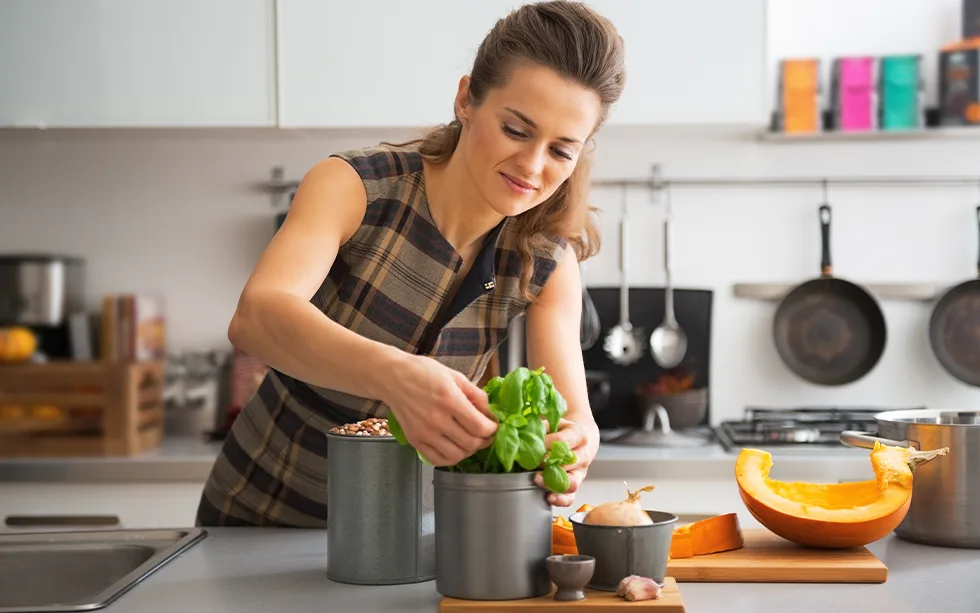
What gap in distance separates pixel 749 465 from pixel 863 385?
1691mm

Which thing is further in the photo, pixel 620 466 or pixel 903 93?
pixel 903 93

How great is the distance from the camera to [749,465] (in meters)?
1.25

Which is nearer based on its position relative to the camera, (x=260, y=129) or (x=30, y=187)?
(x=260, y=129)

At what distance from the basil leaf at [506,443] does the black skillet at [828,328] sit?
6.44 ft

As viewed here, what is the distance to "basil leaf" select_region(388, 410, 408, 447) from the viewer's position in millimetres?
1008

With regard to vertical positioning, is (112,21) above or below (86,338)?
above

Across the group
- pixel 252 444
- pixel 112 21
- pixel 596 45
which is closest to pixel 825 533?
pixel 596 45

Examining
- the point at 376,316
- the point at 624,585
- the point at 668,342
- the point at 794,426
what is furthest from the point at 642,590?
the point at 668,342

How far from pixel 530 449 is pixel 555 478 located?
37 millimetres

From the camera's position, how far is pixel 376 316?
146 centimetres

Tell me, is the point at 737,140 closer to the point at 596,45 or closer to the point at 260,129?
the point at 260,129

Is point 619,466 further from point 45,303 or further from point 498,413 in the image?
point 45,303

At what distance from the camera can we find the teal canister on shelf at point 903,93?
2686mm

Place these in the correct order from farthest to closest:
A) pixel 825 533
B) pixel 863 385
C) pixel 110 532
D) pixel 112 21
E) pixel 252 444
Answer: pixel 863 385 < pixel 112 21 < pixel 252 444 < pixel 110 532 < pixel 825 533
